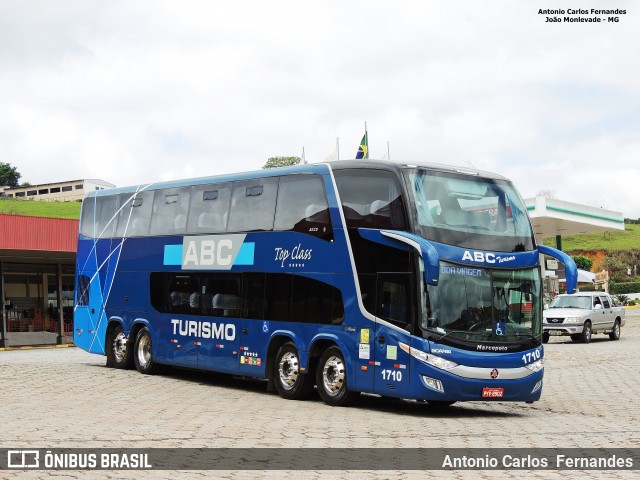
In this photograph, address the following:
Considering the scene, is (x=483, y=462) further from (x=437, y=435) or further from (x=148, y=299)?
(x=148, y=299)

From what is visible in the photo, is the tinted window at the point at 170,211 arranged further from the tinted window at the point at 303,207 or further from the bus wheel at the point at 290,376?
the bus wheel at the point at 290,376

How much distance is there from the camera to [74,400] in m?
17.5

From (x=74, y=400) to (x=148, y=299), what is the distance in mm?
5958

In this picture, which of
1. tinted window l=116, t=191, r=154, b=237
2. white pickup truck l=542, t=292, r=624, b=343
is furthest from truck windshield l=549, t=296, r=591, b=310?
tinted window l=116, t=191, r=154, b=237

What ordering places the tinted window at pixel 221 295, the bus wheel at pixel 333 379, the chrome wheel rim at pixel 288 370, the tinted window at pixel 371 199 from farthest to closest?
the tinted window at pixel 221 295, the chrome wheel rim at pixel 288 370, the bus wheel at pixel 333 379, the tinted window at pixel 371 199

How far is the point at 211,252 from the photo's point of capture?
2098cm

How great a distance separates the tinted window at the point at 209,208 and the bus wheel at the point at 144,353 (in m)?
3.33

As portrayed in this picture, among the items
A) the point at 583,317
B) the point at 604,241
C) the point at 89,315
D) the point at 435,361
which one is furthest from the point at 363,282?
the point at 604,241

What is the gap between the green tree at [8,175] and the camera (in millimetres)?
154837

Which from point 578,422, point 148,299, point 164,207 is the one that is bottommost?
point 578,422

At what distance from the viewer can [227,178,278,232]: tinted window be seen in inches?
764

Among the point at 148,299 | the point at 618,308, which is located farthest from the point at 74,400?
the point at 618,308

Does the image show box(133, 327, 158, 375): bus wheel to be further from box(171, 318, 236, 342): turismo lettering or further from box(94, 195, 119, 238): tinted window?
box(94, 195, 119, 238): tinted window

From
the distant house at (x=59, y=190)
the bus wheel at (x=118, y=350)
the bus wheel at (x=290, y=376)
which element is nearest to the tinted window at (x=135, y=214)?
the bus wheel at (x=118, y=350)
